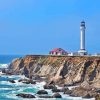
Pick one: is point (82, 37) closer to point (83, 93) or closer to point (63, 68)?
point (63, 68)

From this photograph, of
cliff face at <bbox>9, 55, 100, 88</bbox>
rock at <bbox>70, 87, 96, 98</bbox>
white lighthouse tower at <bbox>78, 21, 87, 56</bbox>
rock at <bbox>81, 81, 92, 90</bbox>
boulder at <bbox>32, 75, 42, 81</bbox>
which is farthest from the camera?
white lighthouse tower at <bbox>78, 21, 87, 56</bbox>

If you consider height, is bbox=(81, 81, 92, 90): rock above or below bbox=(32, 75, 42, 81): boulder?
below

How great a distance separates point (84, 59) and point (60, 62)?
10.5 metres

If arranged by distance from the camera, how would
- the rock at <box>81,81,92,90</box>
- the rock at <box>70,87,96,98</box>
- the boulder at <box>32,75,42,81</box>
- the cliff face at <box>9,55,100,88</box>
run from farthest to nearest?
the boulder at <box>32,75,42,81</box>, the cliff face at <box>9,55,100,88</box>, the rock at <box>81,81,92,90</box>, the rock at <box>70,87,96,98</box>

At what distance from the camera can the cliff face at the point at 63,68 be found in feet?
261

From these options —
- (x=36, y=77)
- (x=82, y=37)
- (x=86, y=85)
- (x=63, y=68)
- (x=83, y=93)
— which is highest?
(x=82, y=37)

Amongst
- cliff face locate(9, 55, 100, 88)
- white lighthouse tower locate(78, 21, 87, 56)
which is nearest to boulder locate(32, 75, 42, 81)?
cliff face locate(9, 55, 100, 88)

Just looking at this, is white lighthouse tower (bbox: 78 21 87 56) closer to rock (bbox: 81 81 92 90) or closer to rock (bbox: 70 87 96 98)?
rock (bbox: 81 81 92 90)

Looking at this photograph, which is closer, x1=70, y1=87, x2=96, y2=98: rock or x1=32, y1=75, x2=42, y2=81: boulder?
x1=70, y1=87, x2=96, y2=98: rock

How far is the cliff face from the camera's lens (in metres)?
79.6

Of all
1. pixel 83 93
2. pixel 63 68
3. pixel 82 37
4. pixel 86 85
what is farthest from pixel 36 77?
pixel 83 93

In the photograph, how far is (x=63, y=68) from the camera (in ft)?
299

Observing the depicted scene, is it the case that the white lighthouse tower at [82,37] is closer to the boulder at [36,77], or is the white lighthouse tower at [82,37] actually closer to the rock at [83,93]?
the boulder at [36,77]

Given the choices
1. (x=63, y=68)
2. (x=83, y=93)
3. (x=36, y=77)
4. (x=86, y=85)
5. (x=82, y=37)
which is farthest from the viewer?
(x=82, y=37)
